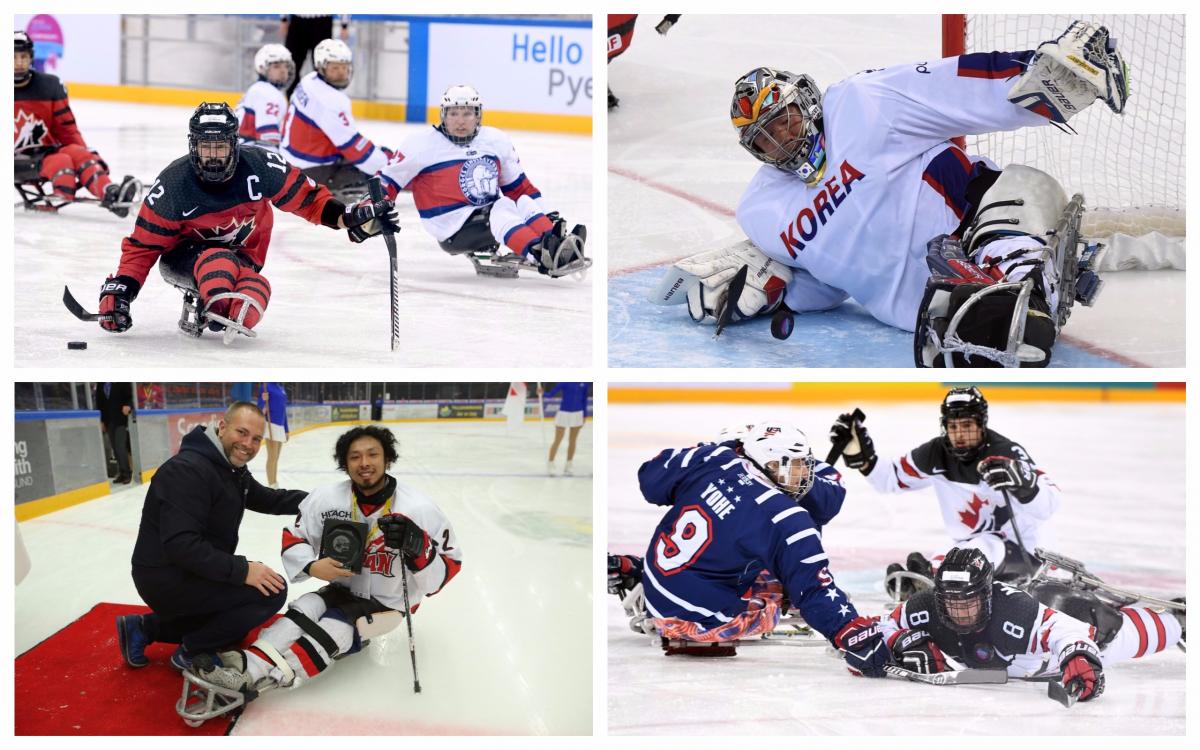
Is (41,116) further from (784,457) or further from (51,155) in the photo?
(784,457)

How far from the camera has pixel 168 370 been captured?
101 inches

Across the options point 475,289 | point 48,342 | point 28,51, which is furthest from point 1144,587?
point 28,51

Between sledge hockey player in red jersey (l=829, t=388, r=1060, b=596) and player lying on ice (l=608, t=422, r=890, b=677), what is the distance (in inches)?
13.1

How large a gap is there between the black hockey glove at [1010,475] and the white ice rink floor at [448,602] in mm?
1017

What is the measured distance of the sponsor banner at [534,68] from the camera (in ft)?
26.5

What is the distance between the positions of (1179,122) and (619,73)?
→ 98.3 inches

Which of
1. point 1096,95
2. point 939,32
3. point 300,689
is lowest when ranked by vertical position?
point 300,689

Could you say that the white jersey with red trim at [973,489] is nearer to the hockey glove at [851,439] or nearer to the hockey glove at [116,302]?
the hockey glove at [851,439]

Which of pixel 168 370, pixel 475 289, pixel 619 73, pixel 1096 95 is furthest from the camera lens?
pixel 619 73

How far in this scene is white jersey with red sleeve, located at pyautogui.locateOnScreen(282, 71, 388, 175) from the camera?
4801 mm

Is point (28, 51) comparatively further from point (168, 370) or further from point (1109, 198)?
point (1109, 198)

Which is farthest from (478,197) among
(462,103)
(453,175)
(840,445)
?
(840,445)

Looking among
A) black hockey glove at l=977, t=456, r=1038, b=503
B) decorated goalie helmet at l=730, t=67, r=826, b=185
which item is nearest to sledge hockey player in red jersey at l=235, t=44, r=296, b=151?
decorated goalie helmet at l=730, t=67, r=826, b=185

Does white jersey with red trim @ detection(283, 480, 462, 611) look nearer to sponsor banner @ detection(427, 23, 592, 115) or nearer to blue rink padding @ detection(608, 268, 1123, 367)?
blue rink padding @ detection(608, 268, 1123, 367)
